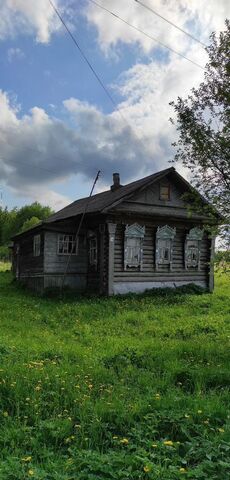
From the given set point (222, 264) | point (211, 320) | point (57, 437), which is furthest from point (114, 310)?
point (57, 437)

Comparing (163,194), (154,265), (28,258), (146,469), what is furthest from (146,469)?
(28,258)

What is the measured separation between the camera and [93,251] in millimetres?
21578

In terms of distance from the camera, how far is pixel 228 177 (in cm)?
1059

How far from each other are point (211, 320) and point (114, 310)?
393 centimetres

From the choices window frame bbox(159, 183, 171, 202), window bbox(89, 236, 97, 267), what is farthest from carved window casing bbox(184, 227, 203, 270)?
window bbox(89, 236, 97, 267)

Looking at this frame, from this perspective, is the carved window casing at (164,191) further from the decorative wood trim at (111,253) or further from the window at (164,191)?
the decorative wood trim at (111,253)

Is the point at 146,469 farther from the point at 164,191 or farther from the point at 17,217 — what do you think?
the point at 17,217

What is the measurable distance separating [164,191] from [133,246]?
3558 millimetres

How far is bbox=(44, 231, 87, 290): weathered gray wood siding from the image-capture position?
820 inches

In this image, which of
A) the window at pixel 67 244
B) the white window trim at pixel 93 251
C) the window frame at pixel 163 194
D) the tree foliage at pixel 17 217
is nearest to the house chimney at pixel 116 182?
the window frame at pixel 163 194

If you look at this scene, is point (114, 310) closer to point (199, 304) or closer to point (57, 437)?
point (199, 304)

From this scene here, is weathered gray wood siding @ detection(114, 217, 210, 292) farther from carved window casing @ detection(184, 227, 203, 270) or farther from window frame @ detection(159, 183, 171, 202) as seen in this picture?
window frame @ detection(159, 183, 171, 202)

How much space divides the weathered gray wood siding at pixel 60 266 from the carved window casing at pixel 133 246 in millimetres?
2514

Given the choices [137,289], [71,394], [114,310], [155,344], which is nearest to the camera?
[71,394]
